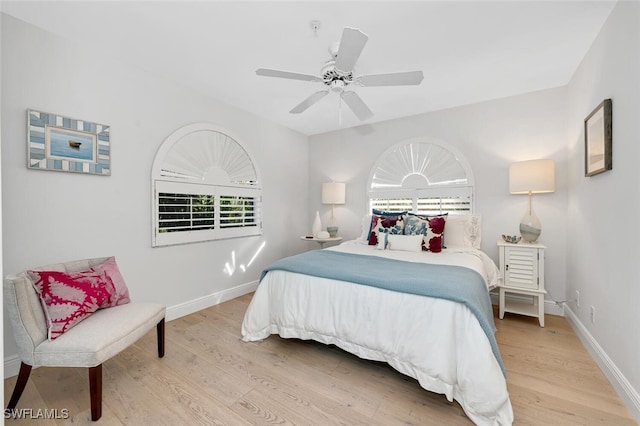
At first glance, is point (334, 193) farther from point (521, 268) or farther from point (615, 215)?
point (615, 215)

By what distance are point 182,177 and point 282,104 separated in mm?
1508

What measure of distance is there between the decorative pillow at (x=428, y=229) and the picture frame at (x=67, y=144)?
304 centimetres

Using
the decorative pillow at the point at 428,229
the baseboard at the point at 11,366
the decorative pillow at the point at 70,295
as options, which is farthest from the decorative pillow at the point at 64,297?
the decorative pillow at the point at 428,229

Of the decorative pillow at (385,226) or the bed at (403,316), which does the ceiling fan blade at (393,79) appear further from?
the decorative pillow at (385,226)

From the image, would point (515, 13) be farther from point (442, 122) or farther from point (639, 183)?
point (442, 122)

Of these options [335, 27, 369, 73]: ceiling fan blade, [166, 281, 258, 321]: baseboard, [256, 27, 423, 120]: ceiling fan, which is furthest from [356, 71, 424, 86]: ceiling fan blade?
[166, 281, 258, 321]: baseboard

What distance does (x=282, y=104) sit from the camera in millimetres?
3531

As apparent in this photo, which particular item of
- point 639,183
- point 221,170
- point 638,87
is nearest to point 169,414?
point 221,170

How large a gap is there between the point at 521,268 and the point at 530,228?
44cm

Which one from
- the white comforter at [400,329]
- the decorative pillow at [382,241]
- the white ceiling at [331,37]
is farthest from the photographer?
the decorative pillow at [382,241]

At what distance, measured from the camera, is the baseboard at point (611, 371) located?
159cm

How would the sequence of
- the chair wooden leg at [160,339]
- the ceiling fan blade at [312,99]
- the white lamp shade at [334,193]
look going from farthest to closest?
the white lamp shade at [334,193] → the ceiling fan blade at [312,99] → the chair wooden leg at [160,339]

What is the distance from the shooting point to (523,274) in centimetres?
285

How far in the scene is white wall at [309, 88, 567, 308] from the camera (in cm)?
305
